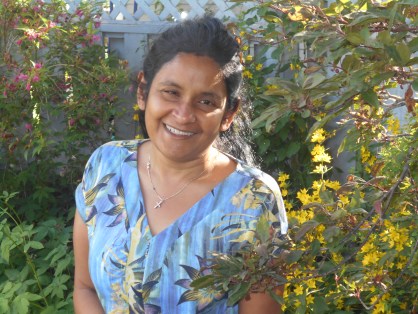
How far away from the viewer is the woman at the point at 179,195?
7.29ft

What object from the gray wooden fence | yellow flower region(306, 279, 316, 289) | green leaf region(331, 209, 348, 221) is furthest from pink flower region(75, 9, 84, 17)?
green leaf region(331, 209, 348, 221)

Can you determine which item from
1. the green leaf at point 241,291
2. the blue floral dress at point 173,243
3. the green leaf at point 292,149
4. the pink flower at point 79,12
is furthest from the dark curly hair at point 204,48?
the pink flower at point 79,12

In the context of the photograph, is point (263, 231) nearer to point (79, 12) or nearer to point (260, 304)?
point (260, 304)

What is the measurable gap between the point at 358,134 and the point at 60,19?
2.98m

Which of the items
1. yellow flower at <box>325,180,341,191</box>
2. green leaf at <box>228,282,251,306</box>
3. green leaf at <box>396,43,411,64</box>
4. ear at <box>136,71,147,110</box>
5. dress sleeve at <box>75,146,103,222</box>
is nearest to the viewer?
green leaf at <box>396,43,411,64</box>

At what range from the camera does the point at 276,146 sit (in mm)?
3781

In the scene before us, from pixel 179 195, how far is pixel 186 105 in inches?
13.2

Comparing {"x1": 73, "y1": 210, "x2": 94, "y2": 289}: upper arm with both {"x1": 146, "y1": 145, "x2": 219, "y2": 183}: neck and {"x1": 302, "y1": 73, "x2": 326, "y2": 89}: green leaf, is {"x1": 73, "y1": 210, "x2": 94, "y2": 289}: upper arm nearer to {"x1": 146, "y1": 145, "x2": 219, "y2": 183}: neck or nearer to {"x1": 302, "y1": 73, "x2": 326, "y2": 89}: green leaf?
{"x1": 146, "y1": 145, "x2": 219, "y2": 183}: neck

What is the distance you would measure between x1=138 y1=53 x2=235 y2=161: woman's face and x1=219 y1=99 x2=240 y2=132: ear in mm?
53

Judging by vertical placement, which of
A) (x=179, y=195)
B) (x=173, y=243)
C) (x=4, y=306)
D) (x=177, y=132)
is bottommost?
(x=4, y=306)

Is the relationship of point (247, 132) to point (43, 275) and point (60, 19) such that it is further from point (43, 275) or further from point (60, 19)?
point (60, 19)

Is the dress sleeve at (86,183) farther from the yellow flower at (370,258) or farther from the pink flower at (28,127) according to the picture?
the pink flower at (28,127)

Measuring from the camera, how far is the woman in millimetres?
2221

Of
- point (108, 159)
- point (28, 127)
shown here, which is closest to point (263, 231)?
point (108, 159)
